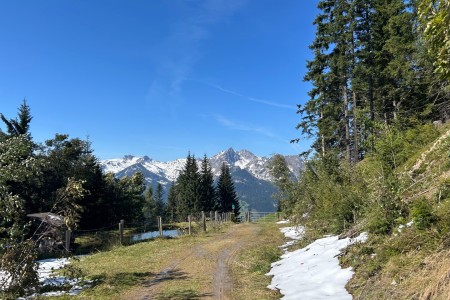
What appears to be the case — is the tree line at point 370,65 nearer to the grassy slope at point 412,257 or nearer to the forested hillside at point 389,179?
the forested hillside at point 389,179

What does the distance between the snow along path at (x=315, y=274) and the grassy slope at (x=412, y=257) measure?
1.15ft

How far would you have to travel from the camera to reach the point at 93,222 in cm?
4331

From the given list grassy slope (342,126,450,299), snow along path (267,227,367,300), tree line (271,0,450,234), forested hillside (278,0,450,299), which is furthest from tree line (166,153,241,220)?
grassy slope (342,126,450,299)

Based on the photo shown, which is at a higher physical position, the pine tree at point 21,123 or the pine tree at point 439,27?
the pine tree at point 21,123

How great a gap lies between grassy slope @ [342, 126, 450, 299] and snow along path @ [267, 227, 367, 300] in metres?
0.35

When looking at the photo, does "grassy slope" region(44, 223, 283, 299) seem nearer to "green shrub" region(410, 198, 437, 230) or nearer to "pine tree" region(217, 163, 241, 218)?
"green shrub" region(410, 198, 437, 230)

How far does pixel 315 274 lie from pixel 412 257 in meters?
3.12

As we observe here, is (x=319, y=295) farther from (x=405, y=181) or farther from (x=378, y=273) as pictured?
(x=405, y=181)

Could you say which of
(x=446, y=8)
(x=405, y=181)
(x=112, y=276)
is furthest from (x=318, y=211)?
(x=446, y=8)

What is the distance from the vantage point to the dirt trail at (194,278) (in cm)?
898

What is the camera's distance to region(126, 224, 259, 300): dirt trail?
29.5 feet

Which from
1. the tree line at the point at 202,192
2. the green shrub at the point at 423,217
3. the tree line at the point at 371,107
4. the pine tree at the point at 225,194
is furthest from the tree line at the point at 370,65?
the pine tree at the point at 225,194

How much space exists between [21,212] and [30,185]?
110 ft

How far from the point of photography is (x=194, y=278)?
10.8 m
